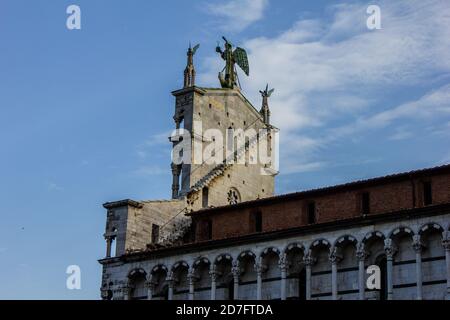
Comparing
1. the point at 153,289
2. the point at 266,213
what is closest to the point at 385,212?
the point at 266,213

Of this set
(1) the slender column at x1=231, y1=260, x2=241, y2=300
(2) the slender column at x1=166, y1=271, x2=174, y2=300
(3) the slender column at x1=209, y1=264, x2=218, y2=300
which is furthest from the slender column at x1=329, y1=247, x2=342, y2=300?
(2) the slender column at x1=166, y1=271, x2=174, y2=300

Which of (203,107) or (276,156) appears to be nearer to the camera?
(203,107)

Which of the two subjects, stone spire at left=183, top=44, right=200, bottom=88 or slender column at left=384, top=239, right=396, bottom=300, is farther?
stone spire at left=183, top=44, right=200, bottom=88

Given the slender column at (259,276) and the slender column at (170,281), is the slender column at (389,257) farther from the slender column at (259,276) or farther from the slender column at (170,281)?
the slender column at (170,281)

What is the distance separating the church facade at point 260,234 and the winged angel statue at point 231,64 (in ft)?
7.27

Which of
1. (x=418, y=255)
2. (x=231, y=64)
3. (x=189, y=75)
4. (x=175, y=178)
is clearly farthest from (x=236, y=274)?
(x=231, y=64)

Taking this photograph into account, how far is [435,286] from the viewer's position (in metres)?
30.1

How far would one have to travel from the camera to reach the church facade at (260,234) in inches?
1220

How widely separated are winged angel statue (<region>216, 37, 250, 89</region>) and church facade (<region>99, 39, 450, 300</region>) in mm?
2216

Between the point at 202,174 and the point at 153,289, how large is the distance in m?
7.56

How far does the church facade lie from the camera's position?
31.0 m

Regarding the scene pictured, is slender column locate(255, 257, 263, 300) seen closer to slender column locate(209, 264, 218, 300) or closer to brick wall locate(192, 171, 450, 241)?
brick wall locate(192, 171, 450, 241)

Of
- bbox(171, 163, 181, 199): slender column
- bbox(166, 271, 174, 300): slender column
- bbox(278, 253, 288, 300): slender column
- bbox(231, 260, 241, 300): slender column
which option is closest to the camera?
bbox(278, 253, 288, 300): slender column
